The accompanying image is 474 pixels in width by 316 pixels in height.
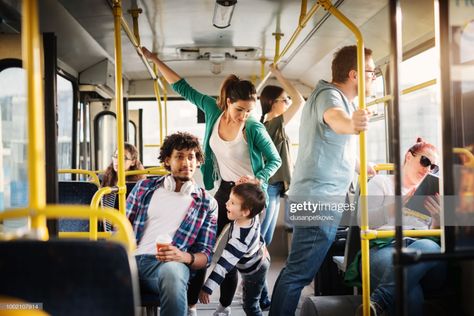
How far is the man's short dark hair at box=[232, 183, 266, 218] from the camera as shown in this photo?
9.34 feet

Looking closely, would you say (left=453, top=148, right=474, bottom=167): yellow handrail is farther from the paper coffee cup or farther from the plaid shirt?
the paper coffee cup

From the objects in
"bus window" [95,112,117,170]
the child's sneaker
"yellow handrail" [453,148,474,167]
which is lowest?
the child's sneaker

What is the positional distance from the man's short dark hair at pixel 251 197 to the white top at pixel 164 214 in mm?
392

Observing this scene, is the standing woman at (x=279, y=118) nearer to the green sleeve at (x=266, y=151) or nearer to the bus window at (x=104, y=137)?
the green sleeve at (x=266, y=151)

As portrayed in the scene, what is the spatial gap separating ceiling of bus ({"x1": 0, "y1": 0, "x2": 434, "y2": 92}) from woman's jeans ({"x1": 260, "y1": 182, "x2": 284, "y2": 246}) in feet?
3.62

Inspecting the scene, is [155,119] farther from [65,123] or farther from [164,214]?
[164,214]

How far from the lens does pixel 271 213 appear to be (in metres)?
3.53

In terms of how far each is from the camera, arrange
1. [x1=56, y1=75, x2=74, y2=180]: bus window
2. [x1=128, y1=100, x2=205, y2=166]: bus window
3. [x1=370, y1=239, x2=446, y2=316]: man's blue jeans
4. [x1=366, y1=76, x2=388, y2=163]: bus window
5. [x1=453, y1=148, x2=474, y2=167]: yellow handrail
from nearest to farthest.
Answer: [x1=453, y1=148, x2=474, y2=167]: yellow handrail, [x1=370, y1=239, x2=446, y2=316]: man's blue jeans, [x1=366, y1=76, x2=388, y2=163]: bus window, [x1=56, y1=75, x2=74, y2=180]: bus window, [x1=128, y1=100, x2=205, y2=166]: bus window

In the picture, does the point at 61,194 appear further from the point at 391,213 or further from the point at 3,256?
the point at 391,213

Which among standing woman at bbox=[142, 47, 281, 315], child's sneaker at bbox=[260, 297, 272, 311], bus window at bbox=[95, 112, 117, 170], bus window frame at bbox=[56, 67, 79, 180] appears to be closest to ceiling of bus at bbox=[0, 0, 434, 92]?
bus window frame at bbox=[56, 67, 79, 180]

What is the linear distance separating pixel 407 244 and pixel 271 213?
1.21 metres

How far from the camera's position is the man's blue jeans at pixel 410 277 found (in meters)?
2.22

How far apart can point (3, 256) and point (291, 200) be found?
169cm

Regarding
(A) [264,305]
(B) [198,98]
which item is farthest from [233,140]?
(A) [264,305]
